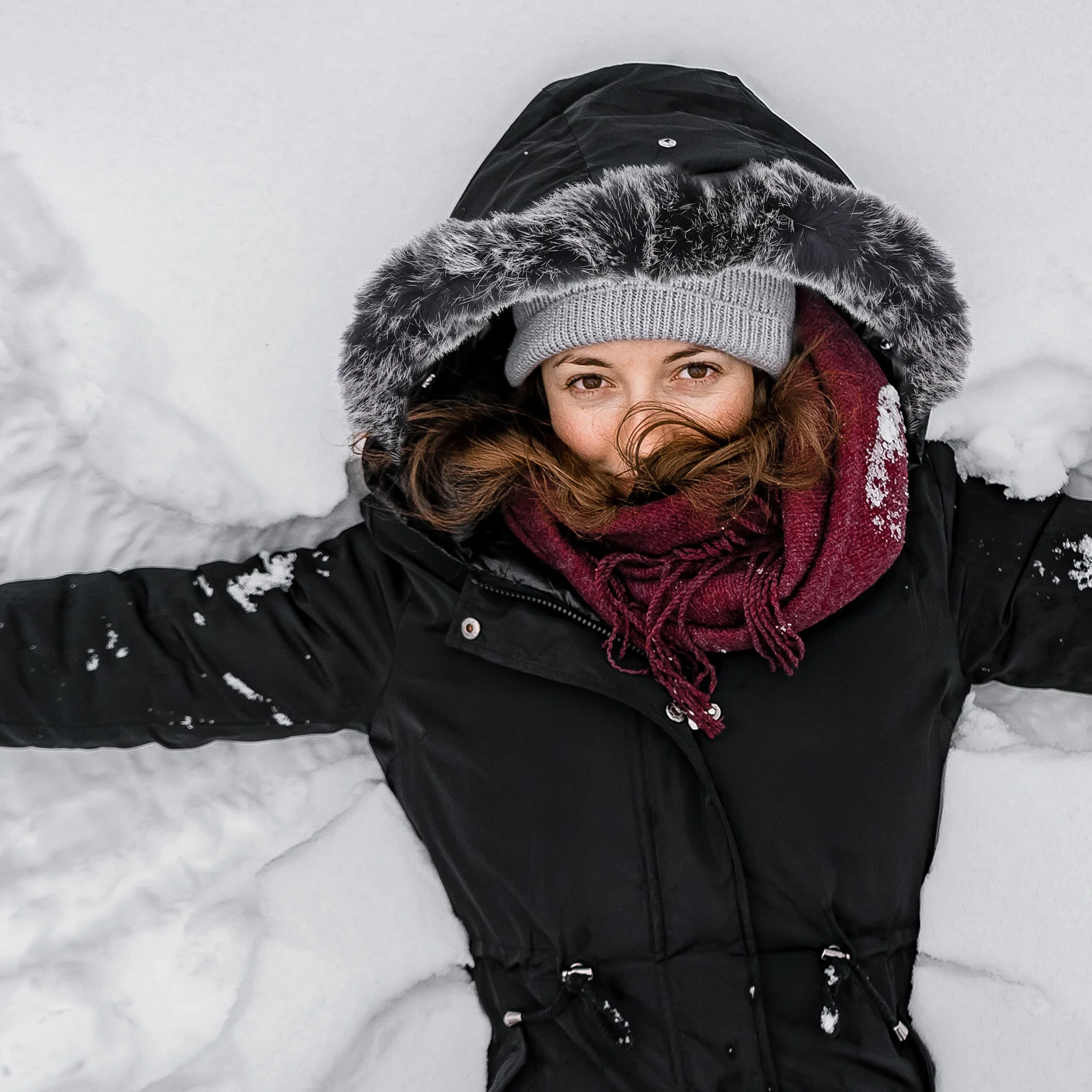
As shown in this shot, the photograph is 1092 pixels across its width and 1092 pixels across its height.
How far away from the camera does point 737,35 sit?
73.6 inches

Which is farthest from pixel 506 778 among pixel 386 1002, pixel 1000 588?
pixel 1000 588

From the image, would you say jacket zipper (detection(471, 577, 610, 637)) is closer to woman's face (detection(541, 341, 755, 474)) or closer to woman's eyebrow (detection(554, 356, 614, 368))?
woman's face (detection(541, 341, 755, 474))

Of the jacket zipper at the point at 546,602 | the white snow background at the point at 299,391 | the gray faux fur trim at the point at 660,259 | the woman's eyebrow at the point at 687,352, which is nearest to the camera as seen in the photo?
the gray faux fur trim at the point at 660,259

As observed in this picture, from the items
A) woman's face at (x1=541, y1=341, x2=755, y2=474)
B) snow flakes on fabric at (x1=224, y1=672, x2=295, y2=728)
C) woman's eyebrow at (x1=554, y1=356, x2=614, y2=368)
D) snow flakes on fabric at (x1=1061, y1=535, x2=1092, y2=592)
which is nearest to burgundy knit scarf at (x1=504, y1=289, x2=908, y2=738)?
woman's face at (x1=541, y1=341, x2=755, y2=474)

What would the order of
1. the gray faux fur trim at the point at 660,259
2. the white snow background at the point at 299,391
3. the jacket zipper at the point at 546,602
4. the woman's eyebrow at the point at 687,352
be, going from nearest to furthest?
the gray faux fur trim at the point at 660,259, the woman's eyebrow at the point at 687,352, the jacket zipper at the point at 546,602, the white snow background at the point at 299,391

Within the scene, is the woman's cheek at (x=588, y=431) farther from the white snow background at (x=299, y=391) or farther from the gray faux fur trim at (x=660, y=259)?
the white snow background at (x=299, y=391)

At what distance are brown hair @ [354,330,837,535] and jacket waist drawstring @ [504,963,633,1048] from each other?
25.0 inches

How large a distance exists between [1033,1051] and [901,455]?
3.83 ft

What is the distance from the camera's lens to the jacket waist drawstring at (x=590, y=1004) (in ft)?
4.92

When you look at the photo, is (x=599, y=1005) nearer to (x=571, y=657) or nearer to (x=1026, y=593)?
(x=571, y=657)

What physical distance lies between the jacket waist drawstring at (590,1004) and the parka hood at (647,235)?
2.69ft

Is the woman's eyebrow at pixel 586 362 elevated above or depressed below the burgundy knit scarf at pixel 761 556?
above

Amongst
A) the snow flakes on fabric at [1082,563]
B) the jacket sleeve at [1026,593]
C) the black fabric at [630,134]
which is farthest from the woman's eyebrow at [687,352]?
the snow flakes on fabric at [1082,563]

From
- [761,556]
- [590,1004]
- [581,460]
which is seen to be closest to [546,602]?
[581,460]
